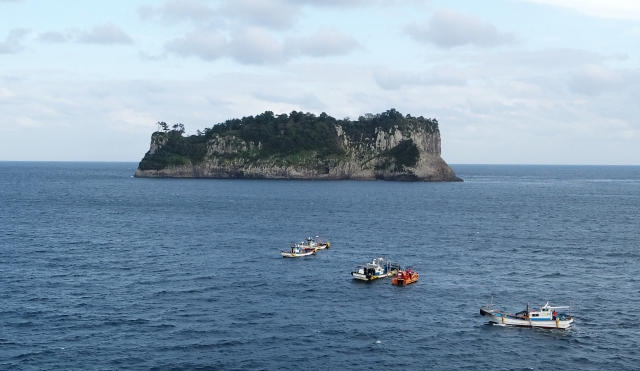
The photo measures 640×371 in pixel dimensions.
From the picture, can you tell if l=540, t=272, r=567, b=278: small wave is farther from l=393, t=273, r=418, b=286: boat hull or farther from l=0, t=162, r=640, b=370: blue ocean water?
l=393, t=273, r=418, b=286: boat hull

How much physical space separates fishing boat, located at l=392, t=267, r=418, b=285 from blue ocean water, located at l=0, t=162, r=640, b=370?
1.32 m

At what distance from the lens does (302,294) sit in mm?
67375

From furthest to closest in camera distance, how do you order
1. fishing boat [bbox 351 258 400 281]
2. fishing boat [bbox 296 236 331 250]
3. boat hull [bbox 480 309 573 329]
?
fishing boat [bbox 296 236 331 250] → fishing boat [bbox 351 258 400 281] → boat hull [bbox 480 309 573 329]

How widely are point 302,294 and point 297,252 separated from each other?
2291 cm

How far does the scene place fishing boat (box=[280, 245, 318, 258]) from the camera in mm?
89188

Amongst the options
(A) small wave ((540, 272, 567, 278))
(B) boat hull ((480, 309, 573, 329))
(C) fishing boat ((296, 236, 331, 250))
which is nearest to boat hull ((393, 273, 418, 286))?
(B) boat hull ((480, 309, 573, 329))

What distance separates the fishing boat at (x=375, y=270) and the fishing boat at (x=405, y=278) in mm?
2946

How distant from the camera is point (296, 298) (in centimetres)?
6569

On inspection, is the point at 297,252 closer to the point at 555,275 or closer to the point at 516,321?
the point at 555,275

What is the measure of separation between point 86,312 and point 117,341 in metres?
9.70

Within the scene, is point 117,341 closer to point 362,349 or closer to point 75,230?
point 362,349

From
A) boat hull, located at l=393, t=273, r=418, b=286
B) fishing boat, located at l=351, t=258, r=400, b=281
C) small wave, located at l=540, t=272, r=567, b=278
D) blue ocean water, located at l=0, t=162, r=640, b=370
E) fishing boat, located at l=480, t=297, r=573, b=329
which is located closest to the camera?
blue ocean water, located at l=0, t=162, r=640, b=370

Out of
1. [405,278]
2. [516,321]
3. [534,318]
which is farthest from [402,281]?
[534,318]

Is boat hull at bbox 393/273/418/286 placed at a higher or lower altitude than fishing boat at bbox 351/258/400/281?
lower
